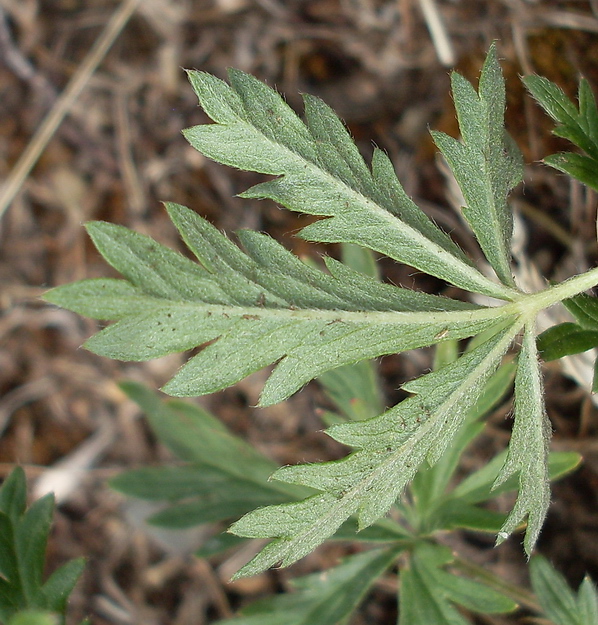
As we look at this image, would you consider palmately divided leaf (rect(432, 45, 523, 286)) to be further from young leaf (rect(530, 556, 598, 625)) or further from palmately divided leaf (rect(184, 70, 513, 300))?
young leaf (rect(530, 556, 598, 625))

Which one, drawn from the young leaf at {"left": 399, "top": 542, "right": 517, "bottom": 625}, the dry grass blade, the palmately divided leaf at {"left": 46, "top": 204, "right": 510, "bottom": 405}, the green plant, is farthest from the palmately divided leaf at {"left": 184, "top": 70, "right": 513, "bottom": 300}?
the dry grass blade

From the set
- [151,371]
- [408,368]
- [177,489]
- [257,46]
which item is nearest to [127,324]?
[177,489]

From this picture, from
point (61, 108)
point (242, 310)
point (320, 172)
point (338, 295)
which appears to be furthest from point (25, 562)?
point (61, 108)

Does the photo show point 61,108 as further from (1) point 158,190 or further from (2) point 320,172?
(2) point 320,172

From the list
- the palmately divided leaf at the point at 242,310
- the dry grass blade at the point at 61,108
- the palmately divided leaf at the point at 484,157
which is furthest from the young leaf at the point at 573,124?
the dry grass blade at the point at 61,108

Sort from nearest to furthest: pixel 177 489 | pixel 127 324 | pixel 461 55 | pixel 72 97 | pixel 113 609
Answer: pixel 127 324 < pixel 177 489 < pixel 461 55 < pixel 113 609 < pixel 72 97

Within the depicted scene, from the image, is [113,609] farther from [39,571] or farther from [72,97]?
[72,97]
